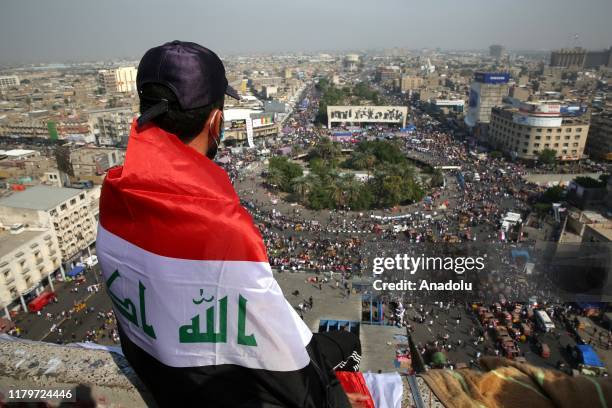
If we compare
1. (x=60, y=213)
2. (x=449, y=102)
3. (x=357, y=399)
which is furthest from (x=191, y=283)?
(x=449, y=102)

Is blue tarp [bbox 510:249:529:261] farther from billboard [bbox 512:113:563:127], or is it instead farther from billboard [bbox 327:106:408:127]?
billboard [bbox 327:106:408:127]

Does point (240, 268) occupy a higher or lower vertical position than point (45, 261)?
higher

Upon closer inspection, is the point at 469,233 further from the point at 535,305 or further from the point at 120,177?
the point at 120,177

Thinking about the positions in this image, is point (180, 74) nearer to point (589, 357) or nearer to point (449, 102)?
point (589, 357)

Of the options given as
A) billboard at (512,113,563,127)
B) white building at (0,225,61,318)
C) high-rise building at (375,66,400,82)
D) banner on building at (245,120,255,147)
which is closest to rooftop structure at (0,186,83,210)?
white building at (0,225,61,318)

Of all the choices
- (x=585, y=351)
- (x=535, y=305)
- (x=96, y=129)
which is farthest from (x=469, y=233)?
(x=96, y=129)

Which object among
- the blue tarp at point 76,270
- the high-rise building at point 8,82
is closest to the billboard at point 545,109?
the blue tarp at point 76,270
